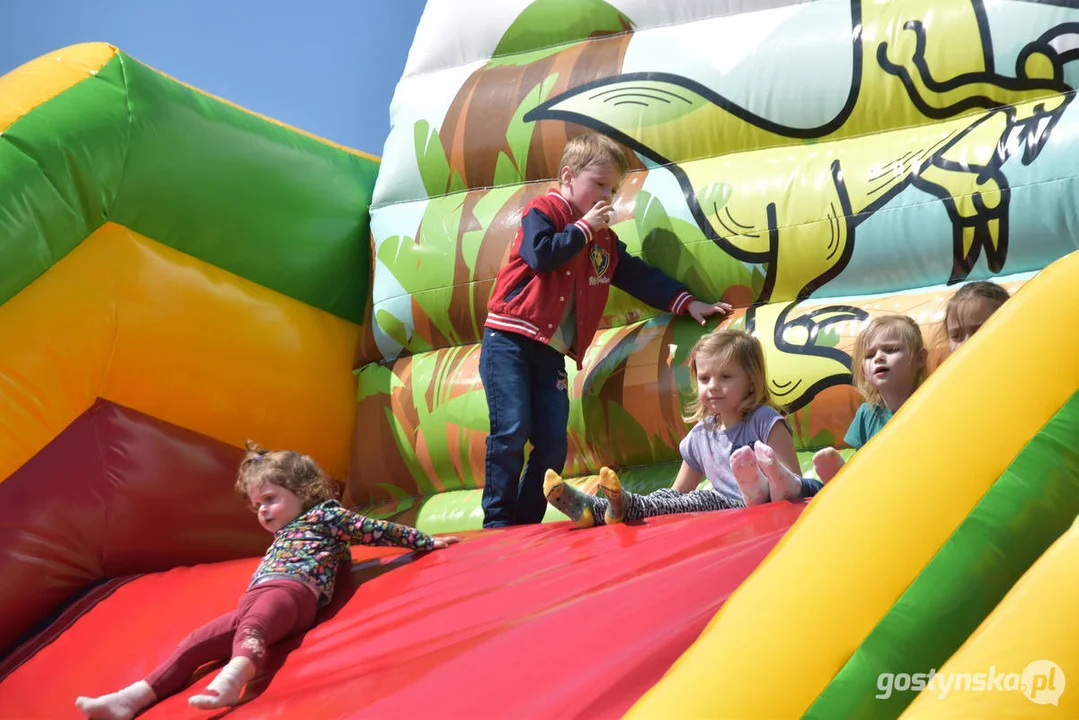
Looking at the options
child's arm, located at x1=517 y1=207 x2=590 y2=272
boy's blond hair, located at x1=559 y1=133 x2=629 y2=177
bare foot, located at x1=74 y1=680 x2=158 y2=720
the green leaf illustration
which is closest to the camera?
bare foot, located at x1=74 y1=680 x2=158 y2=720

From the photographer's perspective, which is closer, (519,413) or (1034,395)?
(1034,395)

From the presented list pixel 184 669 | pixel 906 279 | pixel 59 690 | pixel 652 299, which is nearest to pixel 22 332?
pixel 59 690

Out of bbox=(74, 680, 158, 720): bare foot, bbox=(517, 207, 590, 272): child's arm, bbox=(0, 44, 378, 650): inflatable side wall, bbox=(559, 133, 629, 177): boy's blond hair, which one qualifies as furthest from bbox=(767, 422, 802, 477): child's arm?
bbox=(0, 44, 378, 650): inflatable side wall

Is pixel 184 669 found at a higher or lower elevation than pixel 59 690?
higher

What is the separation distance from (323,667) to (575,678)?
50cm

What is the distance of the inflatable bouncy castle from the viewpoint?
1.46 meters

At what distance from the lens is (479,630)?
1.40 m

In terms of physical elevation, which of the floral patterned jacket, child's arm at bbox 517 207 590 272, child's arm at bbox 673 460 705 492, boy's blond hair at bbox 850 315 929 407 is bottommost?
the floral patterned jacket

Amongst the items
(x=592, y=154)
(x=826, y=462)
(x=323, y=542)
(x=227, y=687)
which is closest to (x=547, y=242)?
(x=592, y=154)

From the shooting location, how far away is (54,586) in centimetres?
222

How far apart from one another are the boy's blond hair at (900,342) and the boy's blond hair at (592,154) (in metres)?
0.68

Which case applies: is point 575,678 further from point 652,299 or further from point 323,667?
point 652,299

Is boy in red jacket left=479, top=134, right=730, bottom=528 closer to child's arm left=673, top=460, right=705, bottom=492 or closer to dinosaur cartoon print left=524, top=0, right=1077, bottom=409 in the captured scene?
dinosaur cartoon print left=524, top=0, right=1077, bottom=409

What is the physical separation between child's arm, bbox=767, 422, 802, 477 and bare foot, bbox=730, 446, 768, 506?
0.65ft
